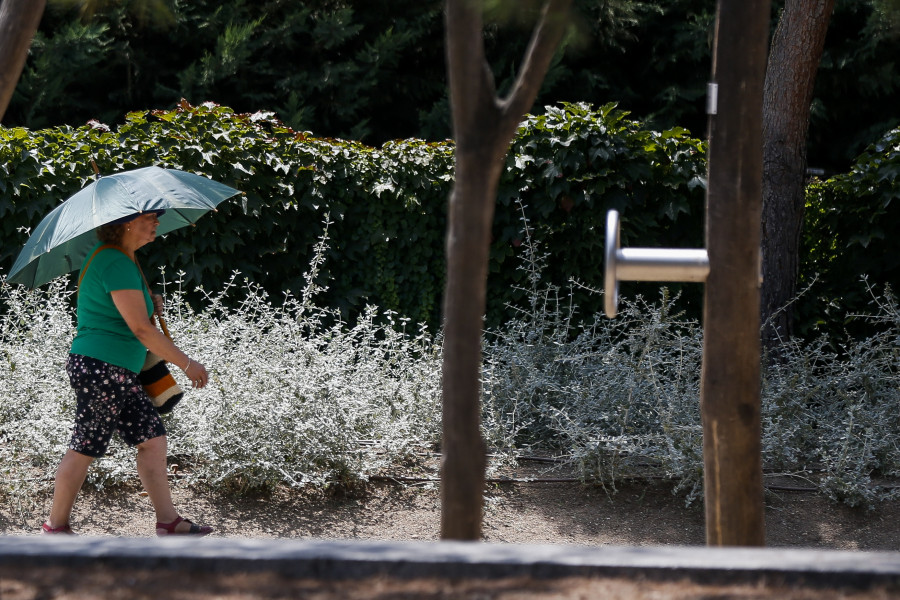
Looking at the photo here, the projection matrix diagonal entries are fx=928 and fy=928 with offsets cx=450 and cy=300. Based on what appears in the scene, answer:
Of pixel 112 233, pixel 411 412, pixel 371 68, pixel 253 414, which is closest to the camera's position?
pixel 112 233

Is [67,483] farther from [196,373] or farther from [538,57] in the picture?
[538,57]

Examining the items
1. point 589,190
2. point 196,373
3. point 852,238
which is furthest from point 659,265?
point 852,238

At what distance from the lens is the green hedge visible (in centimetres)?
663

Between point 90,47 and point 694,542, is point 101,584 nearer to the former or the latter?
point 694,542

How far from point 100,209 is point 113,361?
2.03 ft

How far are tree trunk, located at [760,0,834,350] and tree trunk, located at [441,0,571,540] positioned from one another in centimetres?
428

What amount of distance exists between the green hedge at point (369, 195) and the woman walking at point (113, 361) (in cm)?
282

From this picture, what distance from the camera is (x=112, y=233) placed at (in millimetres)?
3818

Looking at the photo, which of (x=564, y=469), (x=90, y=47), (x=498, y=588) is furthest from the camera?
(x=90, y=47)

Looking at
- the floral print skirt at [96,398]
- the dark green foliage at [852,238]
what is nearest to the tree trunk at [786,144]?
the dark green foliage at [852,238]

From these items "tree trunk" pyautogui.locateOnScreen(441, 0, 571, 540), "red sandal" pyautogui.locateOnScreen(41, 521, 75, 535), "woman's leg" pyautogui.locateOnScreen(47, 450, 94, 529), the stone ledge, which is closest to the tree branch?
"tree trunk" pyautogui.locateOnScreen(441, 0, 571, 540)

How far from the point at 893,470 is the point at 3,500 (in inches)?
173

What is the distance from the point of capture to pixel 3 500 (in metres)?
4.43

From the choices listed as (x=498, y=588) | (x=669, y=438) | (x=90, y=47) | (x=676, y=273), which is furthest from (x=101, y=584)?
(x=90, y=47)
